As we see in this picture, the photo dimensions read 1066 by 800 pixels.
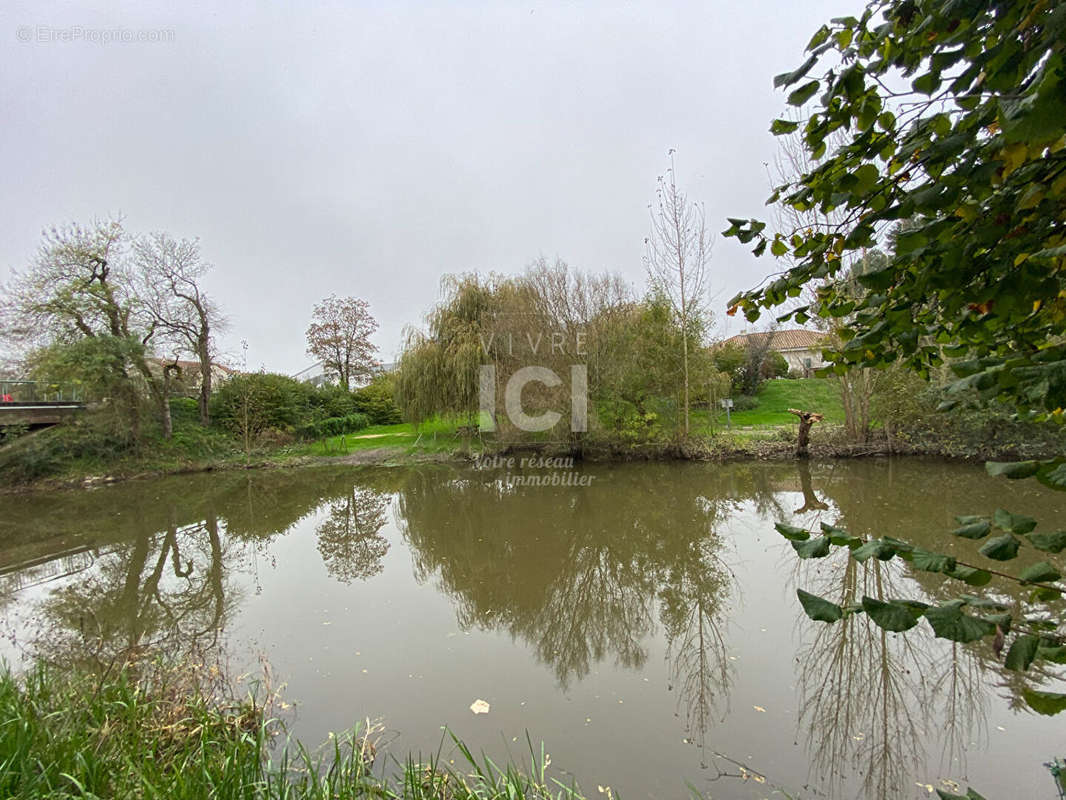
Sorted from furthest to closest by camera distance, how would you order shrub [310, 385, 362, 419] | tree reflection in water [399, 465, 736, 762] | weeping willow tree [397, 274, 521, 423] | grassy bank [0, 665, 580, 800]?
1. shrub [310, 385, 362, 419]
2. weeping willow tree [397, 274, 521, 423]
3. tree reflection in water [399, 465, 736, 762]
4. grassy bank [0, 665, 580, 800]

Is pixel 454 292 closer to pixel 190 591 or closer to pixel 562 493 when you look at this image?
pixel 562 493

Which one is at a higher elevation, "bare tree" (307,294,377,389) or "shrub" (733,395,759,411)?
"bare tree" (307,294,377,389)

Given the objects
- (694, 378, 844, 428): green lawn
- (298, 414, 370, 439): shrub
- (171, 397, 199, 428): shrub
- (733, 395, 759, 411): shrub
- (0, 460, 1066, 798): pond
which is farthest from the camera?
(733, 395, 759, 411): shrub

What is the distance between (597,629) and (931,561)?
4005mm

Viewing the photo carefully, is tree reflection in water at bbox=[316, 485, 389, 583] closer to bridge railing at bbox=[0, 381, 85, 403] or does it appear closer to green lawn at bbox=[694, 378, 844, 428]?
green lawn at bbox=[694, 378, 844, 428]

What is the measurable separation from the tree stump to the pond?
9.13 ft

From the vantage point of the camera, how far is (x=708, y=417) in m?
13.8

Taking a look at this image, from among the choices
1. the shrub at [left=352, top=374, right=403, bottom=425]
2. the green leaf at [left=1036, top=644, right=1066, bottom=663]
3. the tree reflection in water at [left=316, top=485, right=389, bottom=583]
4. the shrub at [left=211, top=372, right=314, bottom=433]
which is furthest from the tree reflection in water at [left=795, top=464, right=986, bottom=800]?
the shrub at [left=352, top=374, right=403, bottom=425]

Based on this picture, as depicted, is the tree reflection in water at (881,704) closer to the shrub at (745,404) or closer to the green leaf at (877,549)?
the green leaf at (877,549)

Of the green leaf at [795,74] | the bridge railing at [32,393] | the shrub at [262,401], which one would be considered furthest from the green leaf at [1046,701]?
the bridge railing at [32,393]

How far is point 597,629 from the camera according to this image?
4.33m

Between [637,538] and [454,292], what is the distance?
11.5 m

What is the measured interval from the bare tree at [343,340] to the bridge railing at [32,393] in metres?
12.5

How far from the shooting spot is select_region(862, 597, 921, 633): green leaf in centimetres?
72
